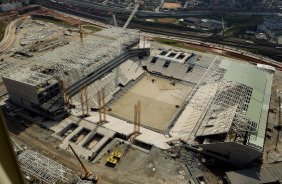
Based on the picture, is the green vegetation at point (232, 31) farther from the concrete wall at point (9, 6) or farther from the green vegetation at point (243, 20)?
the concrete wall at point (9, 6)

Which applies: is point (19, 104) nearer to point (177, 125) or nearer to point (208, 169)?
point (177, 125)

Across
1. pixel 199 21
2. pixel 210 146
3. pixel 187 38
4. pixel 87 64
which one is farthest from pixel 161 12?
pixel 210 146

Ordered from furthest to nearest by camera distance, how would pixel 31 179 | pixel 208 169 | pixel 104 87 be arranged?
pixel 104 87 < pixel 208 169 < pixel 31 179

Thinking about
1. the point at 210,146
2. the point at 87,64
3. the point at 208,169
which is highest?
the point at 87,64

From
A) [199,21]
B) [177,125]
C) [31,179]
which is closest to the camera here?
[31,179]

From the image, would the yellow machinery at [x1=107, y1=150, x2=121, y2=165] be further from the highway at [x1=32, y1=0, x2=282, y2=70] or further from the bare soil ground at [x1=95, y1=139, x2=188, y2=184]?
the highway at [x1=32, y1=0, x2=282, y2=70]

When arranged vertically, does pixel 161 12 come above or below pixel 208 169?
above

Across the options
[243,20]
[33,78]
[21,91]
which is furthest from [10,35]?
[243,20]
